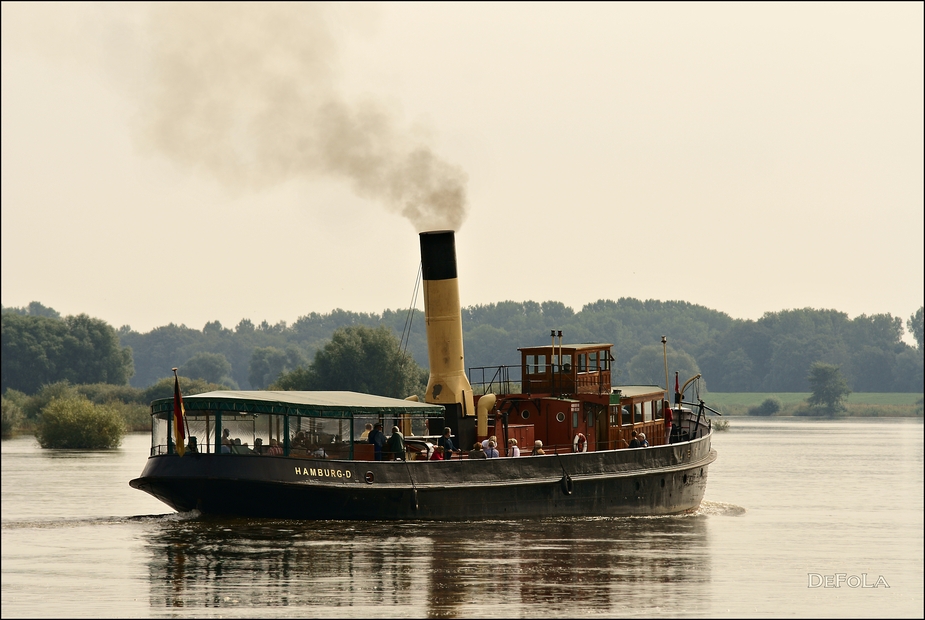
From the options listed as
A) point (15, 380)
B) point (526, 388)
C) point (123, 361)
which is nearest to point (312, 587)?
point (526, 388)

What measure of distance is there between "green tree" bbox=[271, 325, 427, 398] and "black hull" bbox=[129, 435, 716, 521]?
1862 inches

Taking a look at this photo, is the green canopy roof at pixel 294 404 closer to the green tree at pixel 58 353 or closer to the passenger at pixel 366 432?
the passenger at pixel 366 432

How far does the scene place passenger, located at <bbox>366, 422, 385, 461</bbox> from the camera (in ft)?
84.7

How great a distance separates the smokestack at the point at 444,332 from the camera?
28719mm

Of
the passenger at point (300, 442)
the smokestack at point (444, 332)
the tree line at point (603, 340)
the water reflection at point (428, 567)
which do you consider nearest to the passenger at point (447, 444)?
the smokestack at point (444, 332)

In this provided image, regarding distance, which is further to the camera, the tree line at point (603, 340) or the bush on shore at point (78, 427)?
the tree line at point (603, 340)

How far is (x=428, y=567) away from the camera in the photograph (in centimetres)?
2022

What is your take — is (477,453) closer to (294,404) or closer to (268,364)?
(294,404)

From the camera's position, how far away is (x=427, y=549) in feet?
72.9

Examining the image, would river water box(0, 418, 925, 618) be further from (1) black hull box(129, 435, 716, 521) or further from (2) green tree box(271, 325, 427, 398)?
(2) green tree box(271, 325, 427, 398)

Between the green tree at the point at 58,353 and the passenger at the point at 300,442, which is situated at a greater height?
the green tree at the point at 58,353

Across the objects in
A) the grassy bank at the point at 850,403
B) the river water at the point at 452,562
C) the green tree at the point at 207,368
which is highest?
the green tree at the point at 207,368

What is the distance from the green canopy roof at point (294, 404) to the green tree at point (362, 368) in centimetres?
4905

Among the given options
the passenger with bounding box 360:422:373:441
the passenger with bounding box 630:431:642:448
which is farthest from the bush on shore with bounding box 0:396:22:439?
the passenger with bounding box 630:431:642:448
